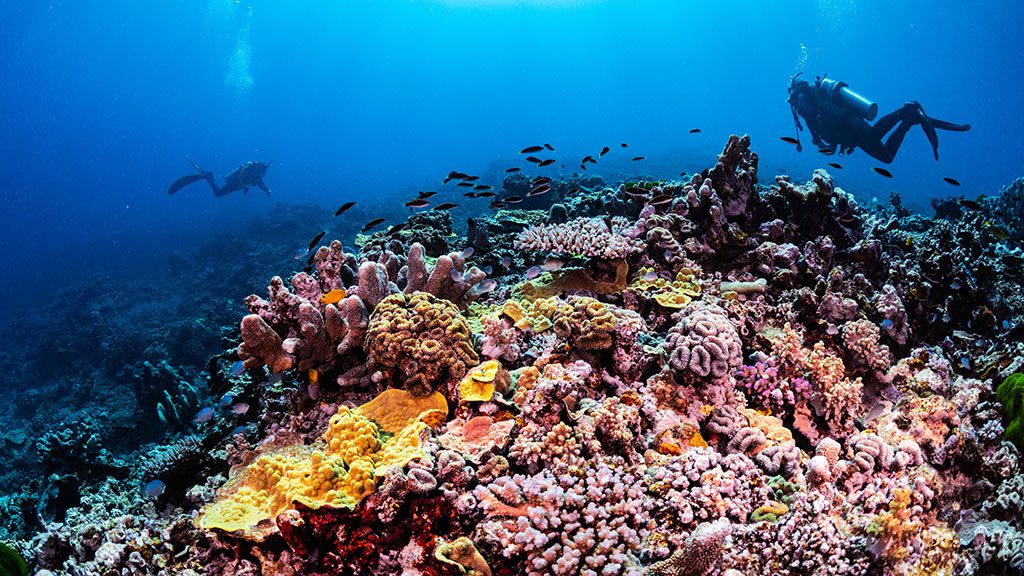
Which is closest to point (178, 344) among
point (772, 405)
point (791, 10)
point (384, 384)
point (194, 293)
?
point (194, 293)

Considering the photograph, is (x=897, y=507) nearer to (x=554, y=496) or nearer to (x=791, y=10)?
(x=554, y=496)

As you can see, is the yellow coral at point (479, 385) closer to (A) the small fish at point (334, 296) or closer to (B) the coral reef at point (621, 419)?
(B) the coral reef at point (621, 419)

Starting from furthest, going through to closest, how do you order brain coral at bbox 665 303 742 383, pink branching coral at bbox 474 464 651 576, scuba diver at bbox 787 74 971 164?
scuba diver at bbox 787 74 971 164 → brain coral at bbox 665 303 742 383 → pink branching coral at bbox 474 464 651 576

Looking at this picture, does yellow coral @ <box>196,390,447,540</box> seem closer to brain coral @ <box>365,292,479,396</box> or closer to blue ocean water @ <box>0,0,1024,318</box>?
brain coral @ <box>365,292,479,396</box>

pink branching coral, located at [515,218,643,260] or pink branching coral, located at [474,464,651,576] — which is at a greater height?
pink branching coral, located at [515,218,643,260]

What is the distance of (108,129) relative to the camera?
13850 cm

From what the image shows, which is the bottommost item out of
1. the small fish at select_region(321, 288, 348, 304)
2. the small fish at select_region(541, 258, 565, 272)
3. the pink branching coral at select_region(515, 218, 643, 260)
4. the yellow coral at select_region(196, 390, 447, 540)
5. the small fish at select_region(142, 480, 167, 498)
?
the small fish at select_region(142, 480, 167, 498)

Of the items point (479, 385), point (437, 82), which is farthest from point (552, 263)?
point (437, 82)

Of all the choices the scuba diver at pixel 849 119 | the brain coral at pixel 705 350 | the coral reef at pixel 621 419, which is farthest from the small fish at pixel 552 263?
the scuba diver at pixel 849 119

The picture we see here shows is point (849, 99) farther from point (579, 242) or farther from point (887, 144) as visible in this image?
point (579, 242)

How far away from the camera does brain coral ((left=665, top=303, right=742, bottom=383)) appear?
13.5 ft

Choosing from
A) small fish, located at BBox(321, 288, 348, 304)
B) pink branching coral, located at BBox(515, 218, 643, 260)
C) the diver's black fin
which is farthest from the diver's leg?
the diver's black fin

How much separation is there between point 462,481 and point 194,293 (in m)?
23.1

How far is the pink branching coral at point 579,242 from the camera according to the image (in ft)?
19.3
